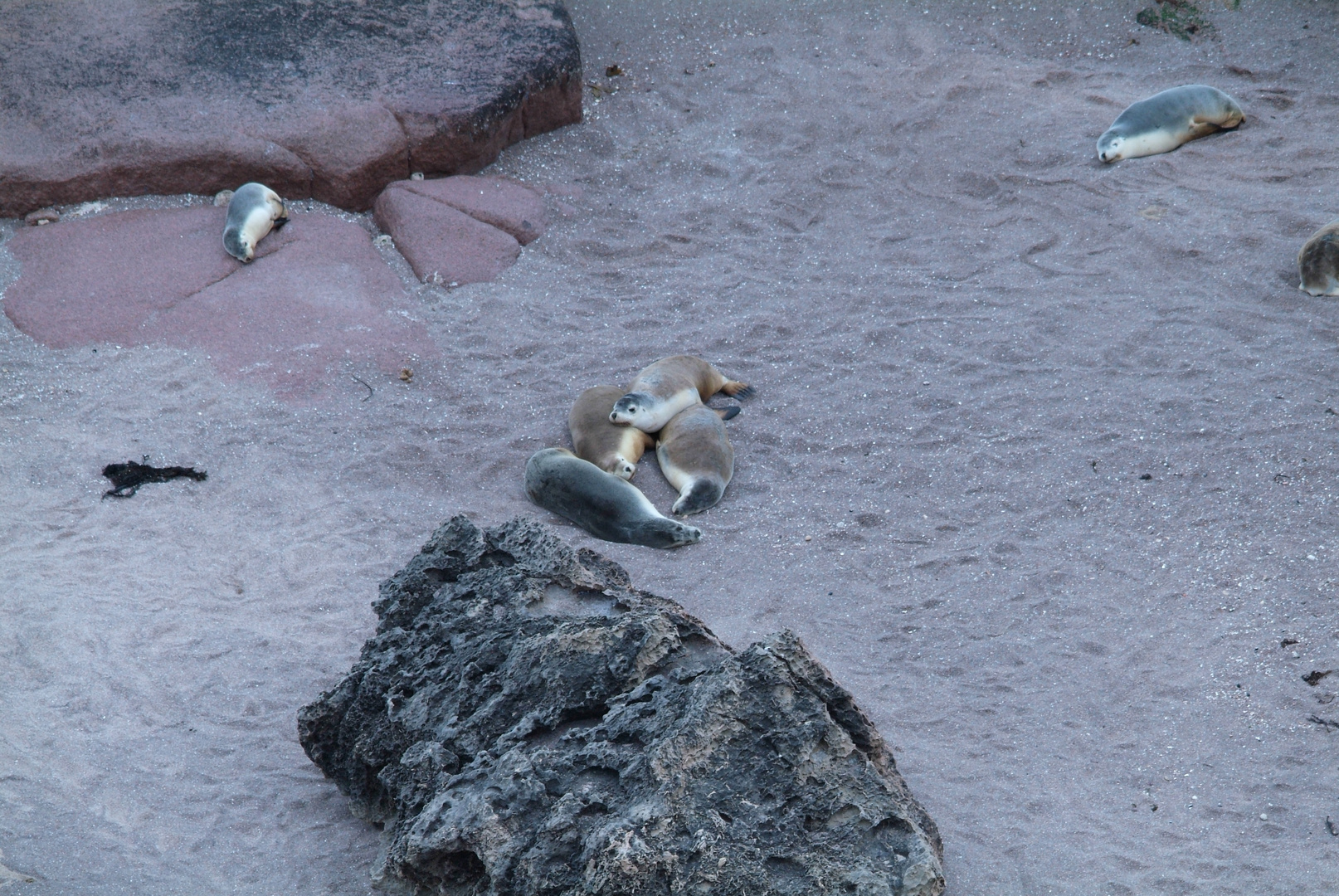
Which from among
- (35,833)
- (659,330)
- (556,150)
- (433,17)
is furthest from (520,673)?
(433,17)

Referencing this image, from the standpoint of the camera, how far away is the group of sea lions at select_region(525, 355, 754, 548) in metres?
5.02

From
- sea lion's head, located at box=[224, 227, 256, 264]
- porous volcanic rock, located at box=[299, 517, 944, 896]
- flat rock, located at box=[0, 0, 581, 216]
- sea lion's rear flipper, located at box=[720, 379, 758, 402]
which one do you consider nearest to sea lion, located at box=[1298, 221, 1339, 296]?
sea lion's rear flipper, located at box=[720, 379, 758, 402]

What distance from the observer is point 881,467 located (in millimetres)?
5371

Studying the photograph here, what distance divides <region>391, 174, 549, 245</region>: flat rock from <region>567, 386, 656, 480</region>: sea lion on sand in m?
2.13

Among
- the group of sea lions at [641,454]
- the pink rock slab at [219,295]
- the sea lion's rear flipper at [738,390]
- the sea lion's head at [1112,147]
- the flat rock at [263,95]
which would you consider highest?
the sea lion's head at [1112,147]

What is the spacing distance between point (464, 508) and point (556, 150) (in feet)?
12.8

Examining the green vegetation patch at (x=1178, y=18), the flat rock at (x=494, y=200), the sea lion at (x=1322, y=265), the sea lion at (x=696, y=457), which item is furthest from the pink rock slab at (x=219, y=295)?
the green vegetation patch at (x=1178, y=18)

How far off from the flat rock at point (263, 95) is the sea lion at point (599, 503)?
3388 millimetres

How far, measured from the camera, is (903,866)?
262cm

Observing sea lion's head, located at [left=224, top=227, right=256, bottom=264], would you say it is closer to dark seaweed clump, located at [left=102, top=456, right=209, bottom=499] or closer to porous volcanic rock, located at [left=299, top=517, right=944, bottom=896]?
dark seaweed clump, located at [left=102, top=456, right=209, bottom=499]

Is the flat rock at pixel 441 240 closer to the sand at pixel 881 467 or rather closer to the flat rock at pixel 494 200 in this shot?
the flat rock at pixel 494 200

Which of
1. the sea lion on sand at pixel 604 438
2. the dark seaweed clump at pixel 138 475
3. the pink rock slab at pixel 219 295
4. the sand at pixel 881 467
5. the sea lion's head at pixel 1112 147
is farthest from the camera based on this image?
the sea lion's head at pixel 1112 147

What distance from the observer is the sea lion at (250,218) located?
681cm

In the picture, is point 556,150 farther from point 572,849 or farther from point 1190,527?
point 572,849
